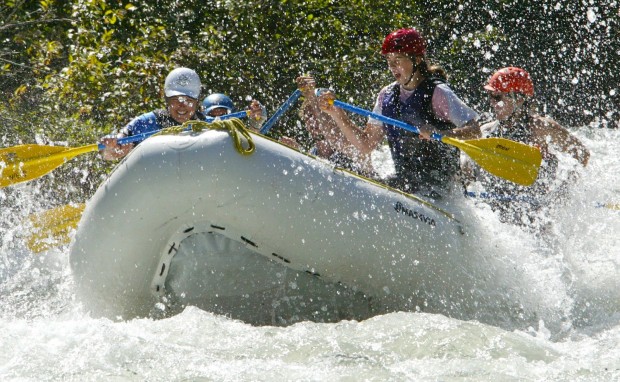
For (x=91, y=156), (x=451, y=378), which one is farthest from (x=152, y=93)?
(x=451, y=378)

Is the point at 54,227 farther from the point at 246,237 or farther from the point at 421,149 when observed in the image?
the point at 421,149

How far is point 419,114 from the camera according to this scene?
5.53m

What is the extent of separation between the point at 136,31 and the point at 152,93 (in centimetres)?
166

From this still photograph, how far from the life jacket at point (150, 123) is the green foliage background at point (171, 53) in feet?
8.08

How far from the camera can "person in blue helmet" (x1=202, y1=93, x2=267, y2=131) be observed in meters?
6.56

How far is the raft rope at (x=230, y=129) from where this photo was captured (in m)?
4.46

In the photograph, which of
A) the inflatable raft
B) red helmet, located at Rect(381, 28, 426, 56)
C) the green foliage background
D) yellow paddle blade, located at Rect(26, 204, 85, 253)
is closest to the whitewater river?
the inflatable raft

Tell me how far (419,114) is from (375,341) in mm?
1865

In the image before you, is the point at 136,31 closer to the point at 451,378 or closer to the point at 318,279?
the point at 318,279

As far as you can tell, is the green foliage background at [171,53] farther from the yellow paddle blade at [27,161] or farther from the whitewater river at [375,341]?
the whitewater river at [375,341]

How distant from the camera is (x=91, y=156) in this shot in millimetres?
8688

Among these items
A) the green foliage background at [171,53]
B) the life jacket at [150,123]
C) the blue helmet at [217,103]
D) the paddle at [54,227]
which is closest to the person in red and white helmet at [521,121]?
the paddle at [54,227]

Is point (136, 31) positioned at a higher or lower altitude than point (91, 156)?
higher

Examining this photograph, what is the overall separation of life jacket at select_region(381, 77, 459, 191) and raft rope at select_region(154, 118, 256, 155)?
4.39 ft
